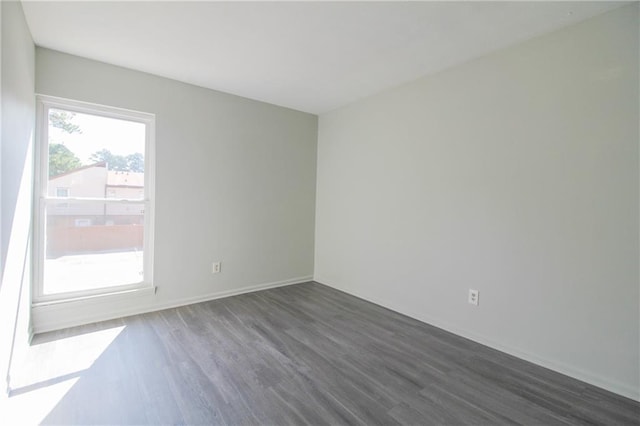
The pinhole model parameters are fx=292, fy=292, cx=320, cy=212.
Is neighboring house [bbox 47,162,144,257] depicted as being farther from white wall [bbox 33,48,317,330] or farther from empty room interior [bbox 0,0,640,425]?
white wall [bbox 33,48,317,330]

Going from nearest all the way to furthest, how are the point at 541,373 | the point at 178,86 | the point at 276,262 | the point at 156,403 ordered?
1. the point at 156,403
2. the point at 541,373
3. the point at 178,86
4. the point at 276,262

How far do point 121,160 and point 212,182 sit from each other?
0.90 m

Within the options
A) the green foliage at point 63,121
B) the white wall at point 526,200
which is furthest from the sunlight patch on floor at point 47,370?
the white wall at point 526,200

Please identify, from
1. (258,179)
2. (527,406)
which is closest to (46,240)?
(258,179)

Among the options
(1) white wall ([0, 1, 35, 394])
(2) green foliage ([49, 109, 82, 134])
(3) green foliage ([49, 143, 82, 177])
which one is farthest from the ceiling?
(3) green foliage ([49, 143, 82, 177])

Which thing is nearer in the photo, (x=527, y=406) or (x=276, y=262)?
(x=527, y=406)

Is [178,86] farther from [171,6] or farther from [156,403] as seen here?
[156,403]

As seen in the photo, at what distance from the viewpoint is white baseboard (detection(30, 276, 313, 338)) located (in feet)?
8.37

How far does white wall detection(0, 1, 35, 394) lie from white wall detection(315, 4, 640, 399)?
10.1 feet

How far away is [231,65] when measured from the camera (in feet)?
9.09

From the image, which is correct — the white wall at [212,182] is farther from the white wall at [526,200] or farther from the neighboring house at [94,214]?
the white wall at [526,200]

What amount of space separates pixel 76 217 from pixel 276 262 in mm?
2228

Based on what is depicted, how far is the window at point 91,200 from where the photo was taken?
8.55 feet

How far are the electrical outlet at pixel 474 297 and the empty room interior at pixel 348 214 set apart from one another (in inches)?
1.9
